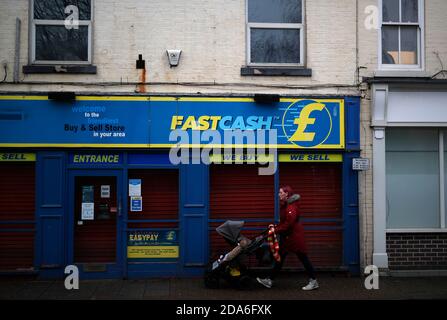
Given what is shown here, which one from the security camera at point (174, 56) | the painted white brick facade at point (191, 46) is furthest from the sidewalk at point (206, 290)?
the security camera at point (174, 56)

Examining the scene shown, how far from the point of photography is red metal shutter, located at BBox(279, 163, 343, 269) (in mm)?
10102

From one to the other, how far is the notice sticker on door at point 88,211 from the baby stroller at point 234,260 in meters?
2.61

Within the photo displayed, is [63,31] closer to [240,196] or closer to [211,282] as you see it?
[240,196]

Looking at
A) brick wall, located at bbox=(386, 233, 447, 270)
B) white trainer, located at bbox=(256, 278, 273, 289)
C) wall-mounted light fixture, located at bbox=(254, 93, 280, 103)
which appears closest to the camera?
white trainer, located at bbox=(256, 278, 273, 289)

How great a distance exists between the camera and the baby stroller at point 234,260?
8805 millimetres

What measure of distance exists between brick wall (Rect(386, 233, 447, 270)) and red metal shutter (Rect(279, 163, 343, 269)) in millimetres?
1088

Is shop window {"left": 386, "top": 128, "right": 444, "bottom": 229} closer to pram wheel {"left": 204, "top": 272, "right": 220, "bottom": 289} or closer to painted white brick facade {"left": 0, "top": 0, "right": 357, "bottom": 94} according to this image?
painted white brick facade {"left": 0, "top": 0, "right": 357, "bottom": 94}

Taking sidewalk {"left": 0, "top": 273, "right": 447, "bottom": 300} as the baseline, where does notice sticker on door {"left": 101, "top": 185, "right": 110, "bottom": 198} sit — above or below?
above

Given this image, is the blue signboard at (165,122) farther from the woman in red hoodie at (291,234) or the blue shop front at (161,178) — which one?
the woman in red hoodie at (291,234)

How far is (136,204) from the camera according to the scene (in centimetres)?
982

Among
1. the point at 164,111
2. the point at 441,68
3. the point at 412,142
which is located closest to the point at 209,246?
the point at 164,111

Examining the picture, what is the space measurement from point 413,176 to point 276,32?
4.20 m

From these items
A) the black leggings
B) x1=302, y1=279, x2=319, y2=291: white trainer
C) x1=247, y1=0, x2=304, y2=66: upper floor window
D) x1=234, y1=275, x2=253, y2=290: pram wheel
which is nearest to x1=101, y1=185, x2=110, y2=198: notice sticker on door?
x1=234, y1=275, x2=253, y2=290: pram wheel

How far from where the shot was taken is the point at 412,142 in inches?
411
